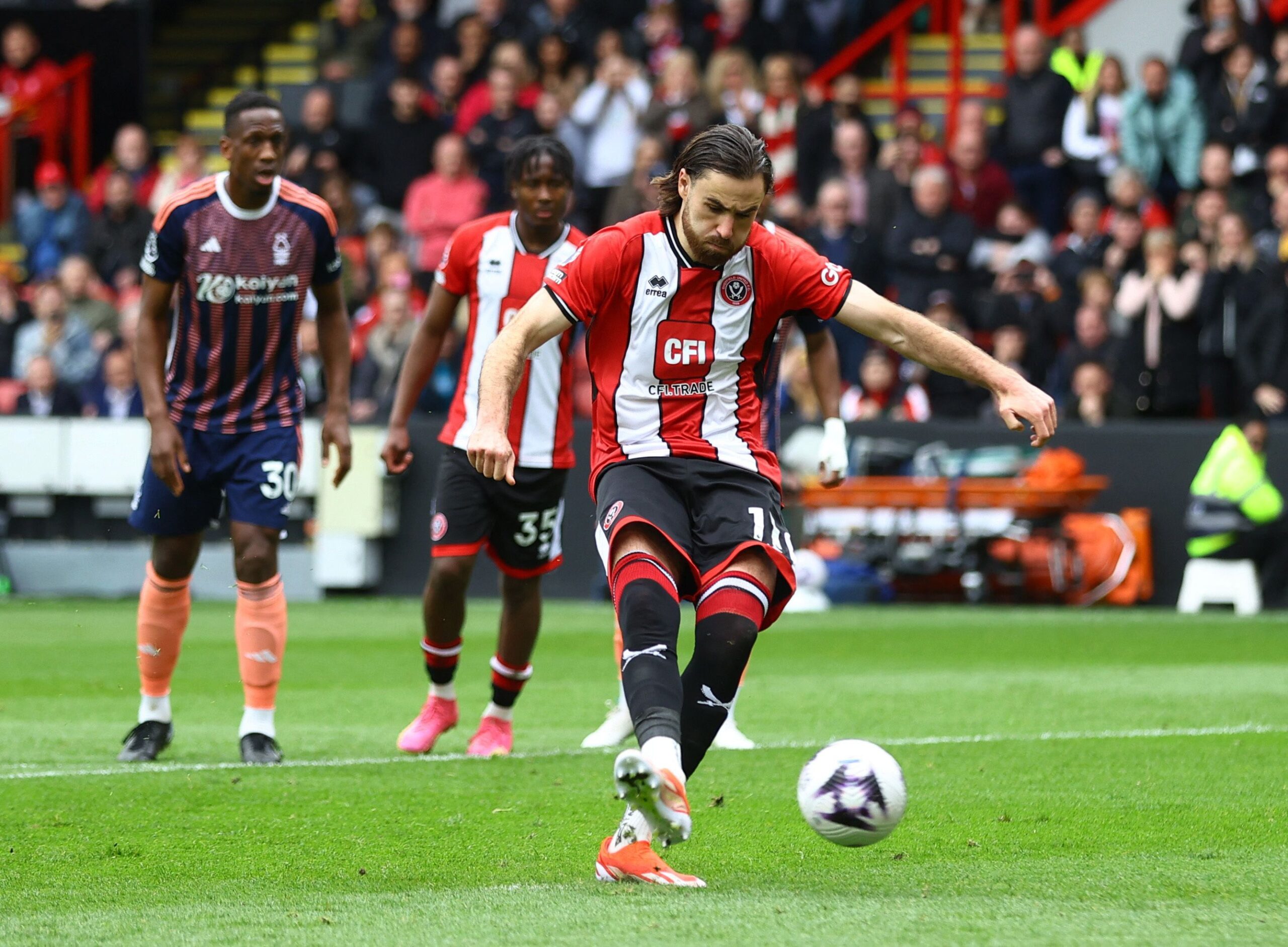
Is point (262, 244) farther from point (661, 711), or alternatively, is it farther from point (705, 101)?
point (705, 101)

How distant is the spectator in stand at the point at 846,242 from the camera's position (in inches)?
652

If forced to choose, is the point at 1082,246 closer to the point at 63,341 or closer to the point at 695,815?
the point at 63,341

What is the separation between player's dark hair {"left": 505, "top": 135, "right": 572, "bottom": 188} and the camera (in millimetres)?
7570

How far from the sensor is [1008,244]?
17.0m

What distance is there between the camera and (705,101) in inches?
699

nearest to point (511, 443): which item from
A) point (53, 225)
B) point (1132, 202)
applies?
point (1132, 202)

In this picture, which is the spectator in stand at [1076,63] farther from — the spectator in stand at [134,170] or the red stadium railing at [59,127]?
the red stadium railing at [59,127]

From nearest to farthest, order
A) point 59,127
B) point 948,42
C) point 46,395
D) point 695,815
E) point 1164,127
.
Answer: point 695,815 < point 1164,127 < point 46,395 < point 948,42 < point 59,127

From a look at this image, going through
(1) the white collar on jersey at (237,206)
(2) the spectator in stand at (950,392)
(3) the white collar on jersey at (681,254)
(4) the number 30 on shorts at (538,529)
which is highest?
(1) the white collar on jersey at (237,206)

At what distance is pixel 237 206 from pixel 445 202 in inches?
417

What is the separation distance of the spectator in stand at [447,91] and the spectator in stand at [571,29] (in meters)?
0.75

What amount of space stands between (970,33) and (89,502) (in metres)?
10.3

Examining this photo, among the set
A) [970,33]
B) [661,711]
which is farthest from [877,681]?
[970,33]

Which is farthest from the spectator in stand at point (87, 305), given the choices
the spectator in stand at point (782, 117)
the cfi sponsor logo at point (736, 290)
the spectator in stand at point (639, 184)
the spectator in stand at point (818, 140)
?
the cfi sponsor logo at point (736, 290)
